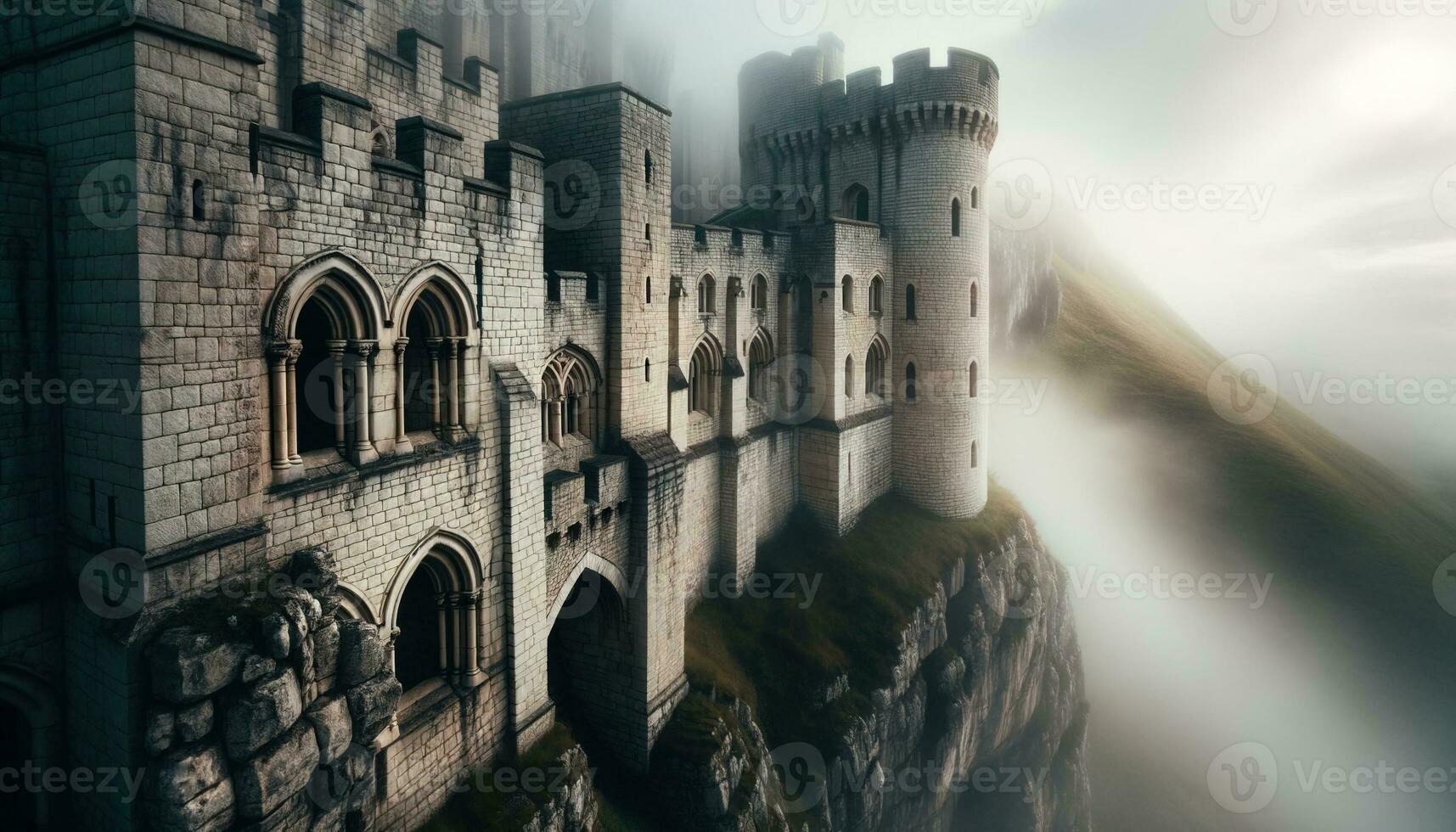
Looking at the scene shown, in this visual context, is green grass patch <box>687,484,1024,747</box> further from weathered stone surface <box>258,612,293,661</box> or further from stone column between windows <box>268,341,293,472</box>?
stone column between windows <box>268,341,293,472</box>

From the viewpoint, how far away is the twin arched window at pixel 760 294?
2425cm

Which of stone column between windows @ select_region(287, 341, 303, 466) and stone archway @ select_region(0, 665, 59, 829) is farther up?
stone column between windows @ select_region(287, 341, 303, 466)

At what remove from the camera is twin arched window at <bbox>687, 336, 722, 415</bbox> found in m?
22.0

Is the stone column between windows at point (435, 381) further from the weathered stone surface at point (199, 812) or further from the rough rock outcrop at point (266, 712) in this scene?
the weathered stone surface at point (199, 812)

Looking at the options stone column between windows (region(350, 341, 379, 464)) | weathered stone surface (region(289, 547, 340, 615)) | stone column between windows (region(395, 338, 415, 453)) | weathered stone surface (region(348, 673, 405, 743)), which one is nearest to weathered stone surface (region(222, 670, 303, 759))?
weathered stone surface (region(348, 673, 405, 743))

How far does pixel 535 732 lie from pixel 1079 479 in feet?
170

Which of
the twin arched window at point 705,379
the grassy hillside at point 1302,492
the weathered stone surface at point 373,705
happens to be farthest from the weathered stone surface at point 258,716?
the grassy hillside at point 1302,492

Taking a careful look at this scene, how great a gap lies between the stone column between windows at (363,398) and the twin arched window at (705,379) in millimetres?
12102

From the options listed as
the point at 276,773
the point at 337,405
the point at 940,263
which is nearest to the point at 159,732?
the point at 276,773

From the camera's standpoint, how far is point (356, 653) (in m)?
9.02

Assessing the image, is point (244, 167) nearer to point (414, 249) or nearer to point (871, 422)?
point (414, 249)

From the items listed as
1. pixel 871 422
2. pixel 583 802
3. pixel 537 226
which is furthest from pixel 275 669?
pixel 871 422

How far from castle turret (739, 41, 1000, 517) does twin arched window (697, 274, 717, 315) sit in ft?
23.0

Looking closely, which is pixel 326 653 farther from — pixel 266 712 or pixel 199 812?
pixel 199 812
